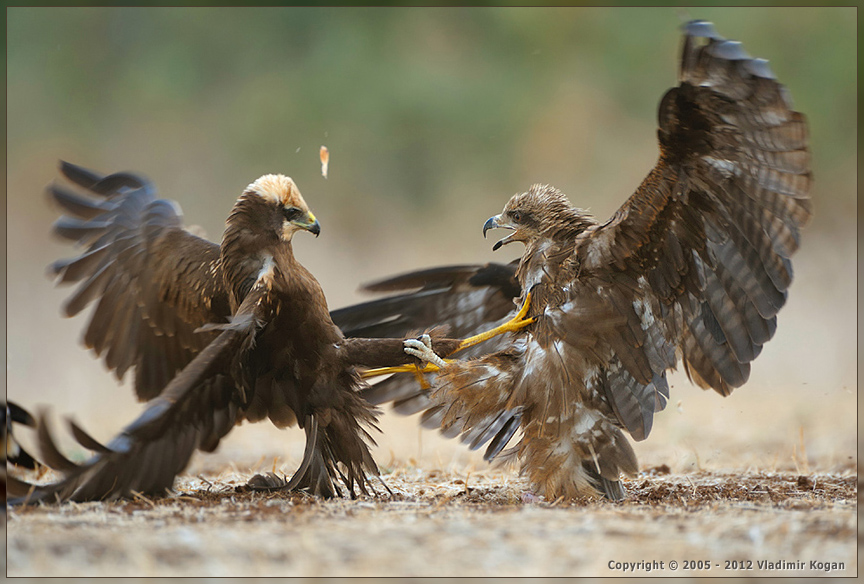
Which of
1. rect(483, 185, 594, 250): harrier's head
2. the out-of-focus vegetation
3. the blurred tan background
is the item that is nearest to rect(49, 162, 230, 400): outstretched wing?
rect(483, 185, 594, 250): harrier's head

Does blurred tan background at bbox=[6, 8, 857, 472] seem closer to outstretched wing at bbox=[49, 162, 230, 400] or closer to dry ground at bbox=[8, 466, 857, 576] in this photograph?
outstretched wing at bbox=[49, 162, 230, 400]

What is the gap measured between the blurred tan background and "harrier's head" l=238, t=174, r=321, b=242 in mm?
7998

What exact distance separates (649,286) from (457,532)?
187 cm

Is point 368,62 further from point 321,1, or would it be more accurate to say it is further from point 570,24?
point 570,24

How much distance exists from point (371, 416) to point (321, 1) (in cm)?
1255

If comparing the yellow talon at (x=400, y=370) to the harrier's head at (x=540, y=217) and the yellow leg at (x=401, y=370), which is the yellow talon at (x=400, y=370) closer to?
the yellow leg at (x=401, y=370)

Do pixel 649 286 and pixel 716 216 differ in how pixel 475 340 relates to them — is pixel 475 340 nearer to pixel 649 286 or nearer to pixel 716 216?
pixel 649 286

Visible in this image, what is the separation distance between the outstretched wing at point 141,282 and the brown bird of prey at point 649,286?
1614mm

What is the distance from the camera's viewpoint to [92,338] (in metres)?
5.25

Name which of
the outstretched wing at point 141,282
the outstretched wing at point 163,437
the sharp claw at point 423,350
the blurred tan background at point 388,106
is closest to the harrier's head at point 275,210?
the outstretched wing at point 141,282

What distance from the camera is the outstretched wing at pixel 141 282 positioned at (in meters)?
5.03

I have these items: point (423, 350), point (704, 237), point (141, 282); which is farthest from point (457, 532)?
point (141, 282)

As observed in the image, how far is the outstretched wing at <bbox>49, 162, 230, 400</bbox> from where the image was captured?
503 centimetres

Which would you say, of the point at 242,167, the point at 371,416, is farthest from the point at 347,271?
the point at 371,416
